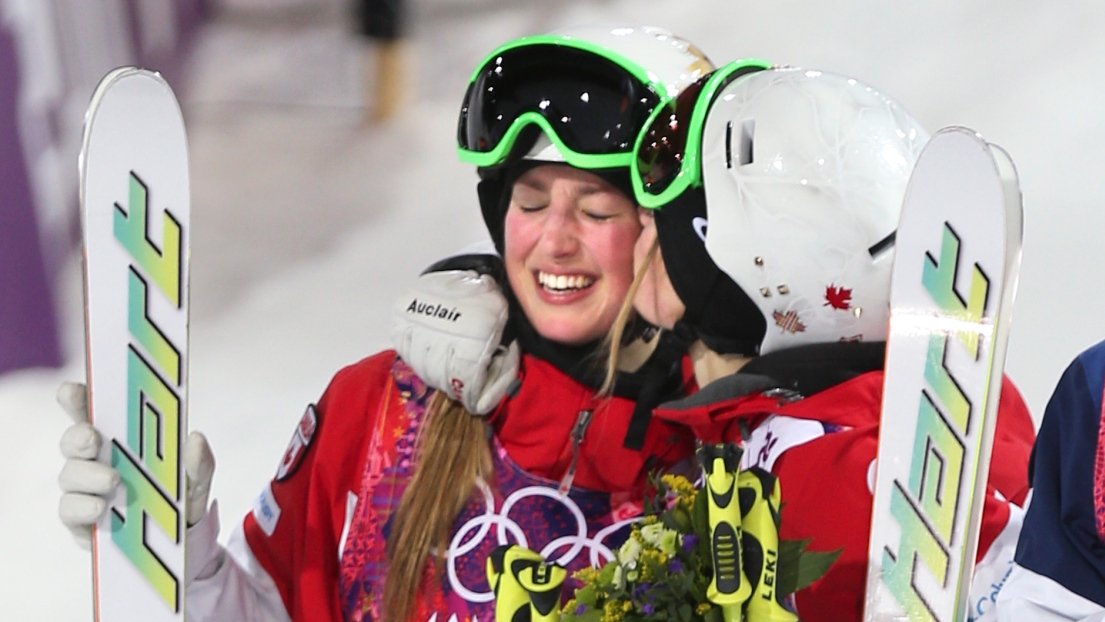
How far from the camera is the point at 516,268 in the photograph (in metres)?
2.31

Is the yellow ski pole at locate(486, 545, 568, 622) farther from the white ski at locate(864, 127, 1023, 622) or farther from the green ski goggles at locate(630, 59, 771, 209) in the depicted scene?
the green ski goggles at locate(630, 59, 771, 209)

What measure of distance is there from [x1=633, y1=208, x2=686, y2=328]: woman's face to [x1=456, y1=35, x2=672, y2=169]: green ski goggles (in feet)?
0.47

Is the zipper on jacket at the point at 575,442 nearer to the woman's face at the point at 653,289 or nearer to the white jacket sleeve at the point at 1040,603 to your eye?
the woman's face at the point at 653,289

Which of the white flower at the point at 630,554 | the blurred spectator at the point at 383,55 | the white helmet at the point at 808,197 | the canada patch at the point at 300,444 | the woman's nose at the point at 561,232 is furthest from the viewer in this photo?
the blurred spectator at the point at 383,55

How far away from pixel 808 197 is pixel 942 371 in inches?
15.3

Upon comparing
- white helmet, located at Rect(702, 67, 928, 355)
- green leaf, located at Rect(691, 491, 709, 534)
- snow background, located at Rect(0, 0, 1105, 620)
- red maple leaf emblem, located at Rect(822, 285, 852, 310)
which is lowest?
snow background, located at Rect(0, 0, 1105, 620)

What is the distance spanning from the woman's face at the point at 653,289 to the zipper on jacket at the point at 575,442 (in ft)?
0.64

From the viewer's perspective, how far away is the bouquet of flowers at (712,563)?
1566mm

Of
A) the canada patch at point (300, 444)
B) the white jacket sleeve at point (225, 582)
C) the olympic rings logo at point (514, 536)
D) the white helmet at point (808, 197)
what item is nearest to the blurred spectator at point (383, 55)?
the canada patch at point (300, 444)

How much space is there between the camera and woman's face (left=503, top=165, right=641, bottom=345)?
7.40 ft

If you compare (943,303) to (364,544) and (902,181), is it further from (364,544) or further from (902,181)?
(364,544)

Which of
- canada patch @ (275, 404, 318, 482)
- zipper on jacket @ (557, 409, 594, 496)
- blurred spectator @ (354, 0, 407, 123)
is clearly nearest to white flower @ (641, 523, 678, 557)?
zipper on jacket @ (557, 409, 594, 496)

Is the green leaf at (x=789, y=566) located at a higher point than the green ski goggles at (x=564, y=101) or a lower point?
lower

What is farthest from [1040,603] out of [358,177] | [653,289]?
[358,177]
